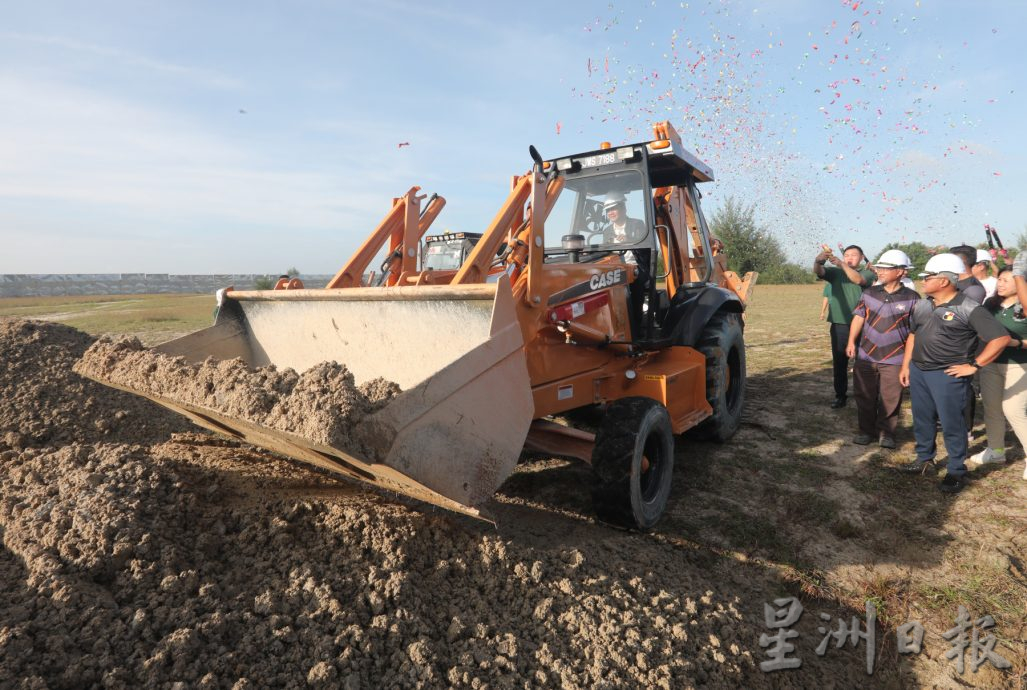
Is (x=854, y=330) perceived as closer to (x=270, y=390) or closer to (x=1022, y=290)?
(x=1022, y=290)

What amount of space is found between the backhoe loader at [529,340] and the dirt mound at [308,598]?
0.35 meters

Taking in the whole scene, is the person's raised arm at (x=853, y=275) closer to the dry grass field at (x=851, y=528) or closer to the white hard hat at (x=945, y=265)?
the dry grass field at (x=851, y=528)

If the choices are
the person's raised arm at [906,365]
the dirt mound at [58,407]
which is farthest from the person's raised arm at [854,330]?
the dirt mound at [58,407]

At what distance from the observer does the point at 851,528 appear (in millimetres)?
3740

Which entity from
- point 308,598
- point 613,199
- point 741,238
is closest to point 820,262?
point 613,199

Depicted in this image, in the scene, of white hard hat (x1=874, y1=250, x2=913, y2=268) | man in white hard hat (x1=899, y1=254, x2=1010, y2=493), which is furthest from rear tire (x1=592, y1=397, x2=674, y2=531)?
white hard hat (x1=874, y1=250, x2=913, y2=268)

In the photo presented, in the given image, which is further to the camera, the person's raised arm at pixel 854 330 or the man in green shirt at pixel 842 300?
the man in green shirt at pixel 842 300

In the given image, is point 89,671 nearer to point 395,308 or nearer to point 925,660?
point 395,308

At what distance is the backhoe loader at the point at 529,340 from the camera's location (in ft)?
8.62

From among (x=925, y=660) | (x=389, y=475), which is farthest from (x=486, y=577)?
(x=925, y=660)

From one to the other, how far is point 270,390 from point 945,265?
4.82 metres

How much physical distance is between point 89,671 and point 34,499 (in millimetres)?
1347

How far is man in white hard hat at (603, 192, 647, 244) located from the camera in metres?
4.61

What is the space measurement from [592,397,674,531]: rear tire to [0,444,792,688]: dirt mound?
0.31 metres
